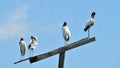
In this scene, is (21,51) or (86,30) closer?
(86,30)

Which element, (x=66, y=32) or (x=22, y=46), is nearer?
(x=66, y=32)

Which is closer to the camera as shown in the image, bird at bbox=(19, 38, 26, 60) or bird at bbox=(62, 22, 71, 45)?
bird at bbox=(62, 22, 71, 45)

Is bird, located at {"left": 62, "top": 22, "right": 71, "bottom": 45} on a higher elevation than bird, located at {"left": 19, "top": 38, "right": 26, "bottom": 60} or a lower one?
higher

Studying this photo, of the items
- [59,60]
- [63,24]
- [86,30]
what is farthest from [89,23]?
[59,60]

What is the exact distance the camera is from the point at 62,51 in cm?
1326

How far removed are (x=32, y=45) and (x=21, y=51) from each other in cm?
56

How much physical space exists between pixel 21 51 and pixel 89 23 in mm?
3391

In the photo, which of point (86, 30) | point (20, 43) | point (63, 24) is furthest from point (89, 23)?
point (20, 43)

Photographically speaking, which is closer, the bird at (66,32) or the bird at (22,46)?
the bird at (66,32)

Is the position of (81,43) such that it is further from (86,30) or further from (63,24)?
(63,24)

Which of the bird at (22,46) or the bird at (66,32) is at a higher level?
the bird at (66,32)

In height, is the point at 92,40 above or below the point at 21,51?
above

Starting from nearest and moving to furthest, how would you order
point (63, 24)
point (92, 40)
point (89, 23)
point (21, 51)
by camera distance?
point (92, 40) < point (89, 23) < point (63, 24) < point (21, 51)

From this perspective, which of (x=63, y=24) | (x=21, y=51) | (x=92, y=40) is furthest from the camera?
(x=21, y=51)
